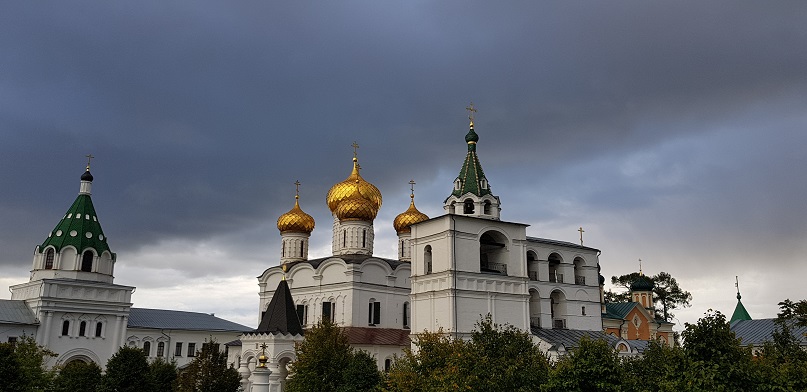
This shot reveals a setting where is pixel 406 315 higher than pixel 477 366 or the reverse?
higher

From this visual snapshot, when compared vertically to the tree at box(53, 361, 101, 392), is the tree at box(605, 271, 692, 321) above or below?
above

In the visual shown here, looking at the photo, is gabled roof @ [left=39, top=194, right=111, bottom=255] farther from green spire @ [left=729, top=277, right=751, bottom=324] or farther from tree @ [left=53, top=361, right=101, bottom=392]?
green spire @ [left=729, top=277, right=751, bottom=324]

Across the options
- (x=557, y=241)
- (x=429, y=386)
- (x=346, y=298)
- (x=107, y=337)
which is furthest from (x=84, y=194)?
(x=429, y=386)

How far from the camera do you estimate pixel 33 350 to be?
2680cm

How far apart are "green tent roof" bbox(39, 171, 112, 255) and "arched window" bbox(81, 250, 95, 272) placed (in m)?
0.40

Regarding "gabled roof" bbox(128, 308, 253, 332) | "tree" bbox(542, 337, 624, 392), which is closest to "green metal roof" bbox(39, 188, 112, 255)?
"gabled roof" bbox(128, 308, 253, 332)

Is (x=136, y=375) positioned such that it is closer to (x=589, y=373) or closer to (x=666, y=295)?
(x=589, y=373)

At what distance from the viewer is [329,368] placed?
25.9 metres

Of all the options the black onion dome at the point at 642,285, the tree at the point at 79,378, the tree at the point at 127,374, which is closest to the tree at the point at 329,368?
the tree at the point at 127,374

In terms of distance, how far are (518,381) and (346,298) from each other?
21505 mm

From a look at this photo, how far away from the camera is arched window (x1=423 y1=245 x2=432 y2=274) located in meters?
34.1

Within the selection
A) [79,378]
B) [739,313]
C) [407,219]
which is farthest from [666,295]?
[79,378]

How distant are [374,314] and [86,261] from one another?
1974cm

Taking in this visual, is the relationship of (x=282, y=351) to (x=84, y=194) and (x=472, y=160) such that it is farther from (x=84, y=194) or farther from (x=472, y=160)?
(x=84, y=194)
